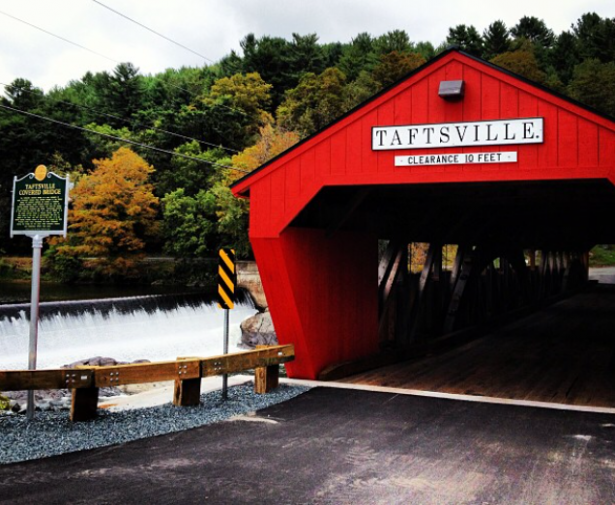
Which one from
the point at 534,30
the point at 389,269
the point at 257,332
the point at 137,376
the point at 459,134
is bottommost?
the point at 257,332

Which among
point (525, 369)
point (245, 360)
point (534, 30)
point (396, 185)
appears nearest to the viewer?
point (245, 360)

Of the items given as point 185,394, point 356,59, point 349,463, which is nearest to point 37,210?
point 185,394

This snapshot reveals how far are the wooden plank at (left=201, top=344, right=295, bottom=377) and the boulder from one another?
1384 centimetres

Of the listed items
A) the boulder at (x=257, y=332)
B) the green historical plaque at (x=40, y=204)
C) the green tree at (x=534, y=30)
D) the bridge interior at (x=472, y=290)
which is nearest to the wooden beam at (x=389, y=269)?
the bridge interior at (x=472, y=290)

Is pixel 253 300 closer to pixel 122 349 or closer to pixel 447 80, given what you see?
pixel 122 349

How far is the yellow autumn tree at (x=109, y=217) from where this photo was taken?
132 ft

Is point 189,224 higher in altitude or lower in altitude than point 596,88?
lower

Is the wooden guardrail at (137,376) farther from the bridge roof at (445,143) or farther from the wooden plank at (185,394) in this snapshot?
the bridge roof at (445,143)

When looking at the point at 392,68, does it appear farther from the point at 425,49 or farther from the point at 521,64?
the point at 425,49


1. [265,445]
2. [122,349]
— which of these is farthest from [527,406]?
[122,349]

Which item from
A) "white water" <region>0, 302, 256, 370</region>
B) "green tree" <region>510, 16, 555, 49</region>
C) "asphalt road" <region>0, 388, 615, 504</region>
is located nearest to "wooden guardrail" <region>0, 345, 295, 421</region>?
"asphalt road" <region>0, 388, 615, 504</region>

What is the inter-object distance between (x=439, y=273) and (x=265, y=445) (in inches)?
364

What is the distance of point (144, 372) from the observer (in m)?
6.89

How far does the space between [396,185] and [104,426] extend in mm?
4933
